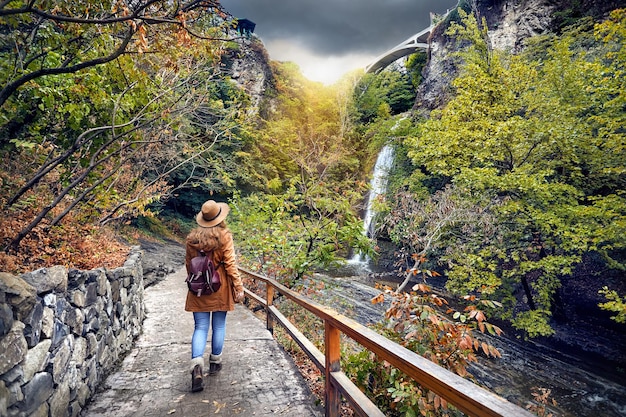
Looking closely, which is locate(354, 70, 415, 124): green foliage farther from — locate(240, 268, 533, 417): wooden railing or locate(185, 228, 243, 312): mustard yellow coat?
locate(240, 268, 533, 417): wooden railing

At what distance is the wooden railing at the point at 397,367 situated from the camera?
103 cm

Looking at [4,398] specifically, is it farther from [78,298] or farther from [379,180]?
[379,180]

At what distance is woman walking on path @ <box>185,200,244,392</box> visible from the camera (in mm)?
2977

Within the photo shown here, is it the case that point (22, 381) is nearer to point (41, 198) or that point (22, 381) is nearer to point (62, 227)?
point (62, 227)

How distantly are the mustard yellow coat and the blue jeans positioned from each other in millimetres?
139

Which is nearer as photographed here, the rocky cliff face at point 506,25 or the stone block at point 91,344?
the stone block at point 91,344

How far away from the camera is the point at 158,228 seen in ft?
56.1

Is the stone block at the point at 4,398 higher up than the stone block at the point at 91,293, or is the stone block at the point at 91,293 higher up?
the stone block at the point at 91,293

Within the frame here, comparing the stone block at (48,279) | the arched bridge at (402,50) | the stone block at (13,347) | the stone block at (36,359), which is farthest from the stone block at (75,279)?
the arched bridge at (402,50)

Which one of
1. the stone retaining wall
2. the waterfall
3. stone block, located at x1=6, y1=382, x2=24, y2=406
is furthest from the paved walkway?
the waterfall

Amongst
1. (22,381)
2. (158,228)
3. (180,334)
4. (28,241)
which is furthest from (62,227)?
(158,228)

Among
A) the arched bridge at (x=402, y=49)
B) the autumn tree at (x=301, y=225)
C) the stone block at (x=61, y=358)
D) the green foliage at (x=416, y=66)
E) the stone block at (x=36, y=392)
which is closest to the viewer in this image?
the stone block at (x=36, y=392)

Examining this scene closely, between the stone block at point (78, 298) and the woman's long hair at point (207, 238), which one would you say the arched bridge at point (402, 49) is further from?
the stone block at point (78, 298)

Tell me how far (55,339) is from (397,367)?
2.31m
